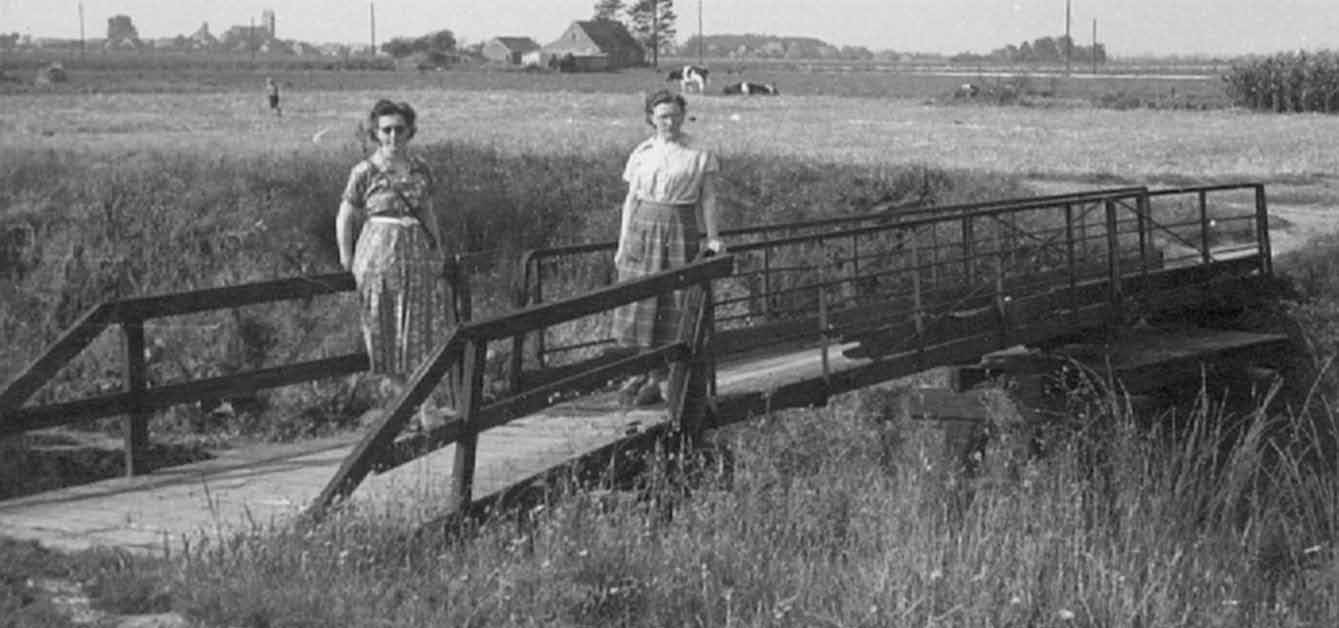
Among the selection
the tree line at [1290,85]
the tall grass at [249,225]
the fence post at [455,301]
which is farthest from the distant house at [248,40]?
the fence post at [455,301]

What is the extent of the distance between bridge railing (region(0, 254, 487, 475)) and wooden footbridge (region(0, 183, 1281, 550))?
0.04 feet

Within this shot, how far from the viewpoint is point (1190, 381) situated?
18.6 metres

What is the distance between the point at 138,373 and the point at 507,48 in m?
134

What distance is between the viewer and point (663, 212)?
1184 cm

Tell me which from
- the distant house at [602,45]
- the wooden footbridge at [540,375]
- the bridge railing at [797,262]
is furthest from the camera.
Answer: the distant house at [602,45]

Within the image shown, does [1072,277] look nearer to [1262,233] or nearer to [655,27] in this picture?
[1262,233]

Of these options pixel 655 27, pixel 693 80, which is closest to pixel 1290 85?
pixel 693 80

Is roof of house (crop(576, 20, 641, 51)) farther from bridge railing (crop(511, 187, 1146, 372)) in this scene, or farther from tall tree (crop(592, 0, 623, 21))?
bridge railing (crop(511, 187, 1146, 372))

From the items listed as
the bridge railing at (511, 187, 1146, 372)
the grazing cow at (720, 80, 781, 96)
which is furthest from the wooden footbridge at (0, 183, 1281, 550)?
the grazing cow at (720, 80, 781, 96)

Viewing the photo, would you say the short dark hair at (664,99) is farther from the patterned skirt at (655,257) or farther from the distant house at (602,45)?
the distant house at (602,45)

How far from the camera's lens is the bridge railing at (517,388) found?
356 inches

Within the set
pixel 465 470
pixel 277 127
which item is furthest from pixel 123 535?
pixel 277 127

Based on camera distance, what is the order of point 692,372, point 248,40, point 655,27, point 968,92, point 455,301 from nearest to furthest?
point 692,372 → point 455,301 → point 968,92 → point 655,27 → point 248,40

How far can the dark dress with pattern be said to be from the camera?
36.8 ft
